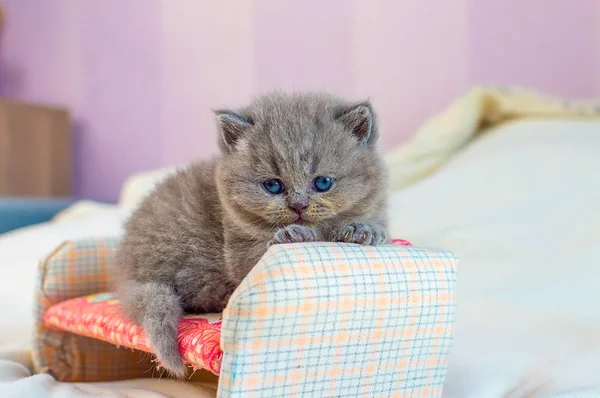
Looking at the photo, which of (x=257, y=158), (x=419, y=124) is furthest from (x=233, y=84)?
(x=257, y=158)

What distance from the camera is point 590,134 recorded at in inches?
72.8

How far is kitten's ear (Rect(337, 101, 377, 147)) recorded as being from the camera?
1165 millimetres

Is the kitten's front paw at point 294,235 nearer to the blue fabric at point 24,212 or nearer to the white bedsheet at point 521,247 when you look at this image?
the white bedsheet at point 521,247

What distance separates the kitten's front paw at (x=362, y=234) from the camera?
3.48ft

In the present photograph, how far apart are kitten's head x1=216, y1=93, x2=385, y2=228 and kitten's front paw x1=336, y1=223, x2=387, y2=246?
0.04 m

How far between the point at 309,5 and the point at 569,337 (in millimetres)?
1863

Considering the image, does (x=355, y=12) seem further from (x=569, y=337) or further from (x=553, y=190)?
(x=569, y=337)

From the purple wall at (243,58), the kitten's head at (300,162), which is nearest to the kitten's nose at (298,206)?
the kitten's head at (300,162)

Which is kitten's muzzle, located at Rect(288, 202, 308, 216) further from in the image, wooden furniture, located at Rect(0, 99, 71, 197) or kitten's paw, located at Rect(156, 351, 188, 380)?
wooden furniture, located at Rect(0, 99, 71, 197)

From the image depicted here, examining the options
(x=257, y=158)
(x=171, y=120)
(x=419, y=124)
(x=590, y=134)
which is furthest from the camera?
(x=171, y=120)

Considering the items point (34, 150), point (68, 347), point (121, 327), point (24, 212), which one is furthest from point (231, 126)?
point (34, 150)

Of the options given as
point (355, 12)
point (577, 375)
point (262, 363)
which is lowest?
point (577, 375)

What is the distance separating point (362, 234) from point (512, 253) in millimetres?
669

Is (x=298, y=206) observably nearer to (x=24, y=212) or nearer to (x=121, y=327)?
(x=121, y=327)
